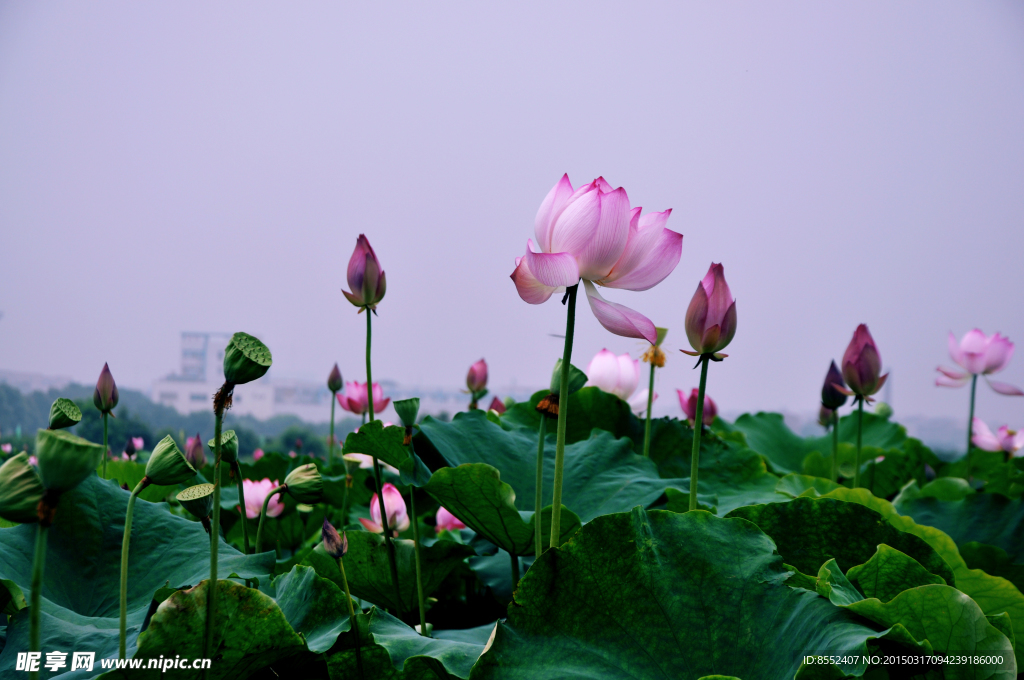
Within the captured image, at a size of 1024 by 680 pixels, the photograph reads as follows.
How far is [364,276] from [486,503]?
0.91 ft

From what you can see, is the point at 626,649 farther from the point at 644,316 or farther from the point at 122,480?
the point at 122,480

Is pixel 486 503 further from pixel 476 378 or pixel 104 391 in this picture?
pixel 476 378

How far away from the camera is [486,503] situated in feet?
1.80

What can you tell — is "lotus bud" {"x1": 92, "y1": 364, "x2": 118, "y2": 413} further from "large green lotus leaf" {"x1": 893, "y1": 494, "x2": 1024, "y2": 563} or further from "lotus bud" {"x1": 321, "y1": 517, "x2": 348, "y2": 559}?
"large green lotus leaf" {"x1": 893, "y1": 494, "x2": 1024, "y2": 563}

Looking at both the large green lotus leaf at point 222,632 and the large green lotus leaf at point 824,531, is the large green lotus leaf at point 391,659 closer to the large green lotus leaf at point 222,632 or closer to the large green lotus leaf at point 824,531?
the large green lotus leaf at point 222,632

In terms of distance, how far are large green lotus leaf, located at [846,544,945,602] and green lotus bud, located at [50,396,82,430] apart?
0.56 metres

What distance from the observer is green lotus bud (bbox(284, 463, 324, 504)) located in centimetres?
50

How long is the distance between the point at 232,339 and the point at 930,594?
439 millimetres

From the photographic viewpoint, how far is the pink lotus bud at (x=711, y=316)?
0.52m

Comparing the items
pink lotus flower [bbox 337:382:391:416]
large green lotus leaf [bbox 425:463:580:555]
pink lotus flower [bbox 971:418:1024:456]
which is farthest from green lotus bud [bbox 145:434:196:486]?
pink lotus flower [bbox 971:418:1024:456]

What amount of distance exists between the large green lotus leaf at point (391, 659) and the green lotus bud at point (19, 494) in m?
0.23

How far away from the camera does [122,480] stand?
3.58 ft

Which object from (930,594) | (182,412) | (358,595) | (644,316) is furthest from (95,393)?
(182,412)

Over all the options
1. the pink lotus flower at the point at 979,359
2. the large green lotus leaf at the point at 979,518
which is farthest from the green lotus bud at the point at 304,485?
the pink lotus flower at the point at 979,359
